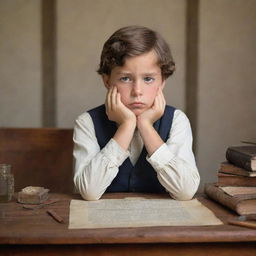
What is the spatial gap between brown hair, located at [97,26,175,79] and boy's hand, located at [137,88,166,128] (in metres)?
0.13

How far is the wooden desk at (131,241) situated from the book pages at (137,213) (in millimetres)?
59

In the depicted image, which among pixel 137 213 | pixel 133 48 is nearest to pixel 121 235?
pixel 137 213

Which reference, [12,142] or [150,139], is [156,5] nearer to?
[12,142]

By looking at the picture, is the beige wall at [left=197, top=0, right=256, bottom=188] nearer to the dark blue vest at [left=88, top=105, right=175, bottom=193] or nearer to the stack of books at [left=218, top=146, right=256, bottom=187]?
the dark blue vest at [left=88, top=105, right=175, bottom=193]

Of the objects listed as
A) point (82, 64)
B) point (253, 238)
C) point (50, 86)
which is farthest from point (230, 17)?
point (253, 238)

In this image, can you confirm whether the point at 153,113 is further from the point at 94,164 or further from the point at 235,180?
the point at 235,180

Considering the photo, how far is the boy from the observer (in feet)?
5.63

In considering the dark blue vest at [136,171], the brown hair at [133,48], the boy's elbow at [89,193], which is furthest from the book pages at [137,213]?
the brown hair at [133,48]

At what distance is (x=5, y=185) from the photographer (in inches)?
64.6

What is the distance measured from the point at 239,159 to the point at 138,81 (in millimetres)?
481

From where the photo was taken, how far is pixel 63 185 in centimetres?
259

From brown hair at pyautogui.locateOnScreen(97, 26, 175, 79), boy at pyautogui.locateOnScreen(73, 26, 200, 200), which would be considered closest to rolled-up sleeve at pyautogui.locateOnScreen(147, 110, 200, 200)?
boy at pyautogui.locateOnScreen(73, 26, 200, 200)

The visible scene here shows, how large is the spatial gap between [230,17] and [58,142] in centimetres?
139

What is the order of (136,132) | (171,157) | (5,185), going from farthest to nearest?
1. (136,132)
2. (171,157)
3. (5,185)
